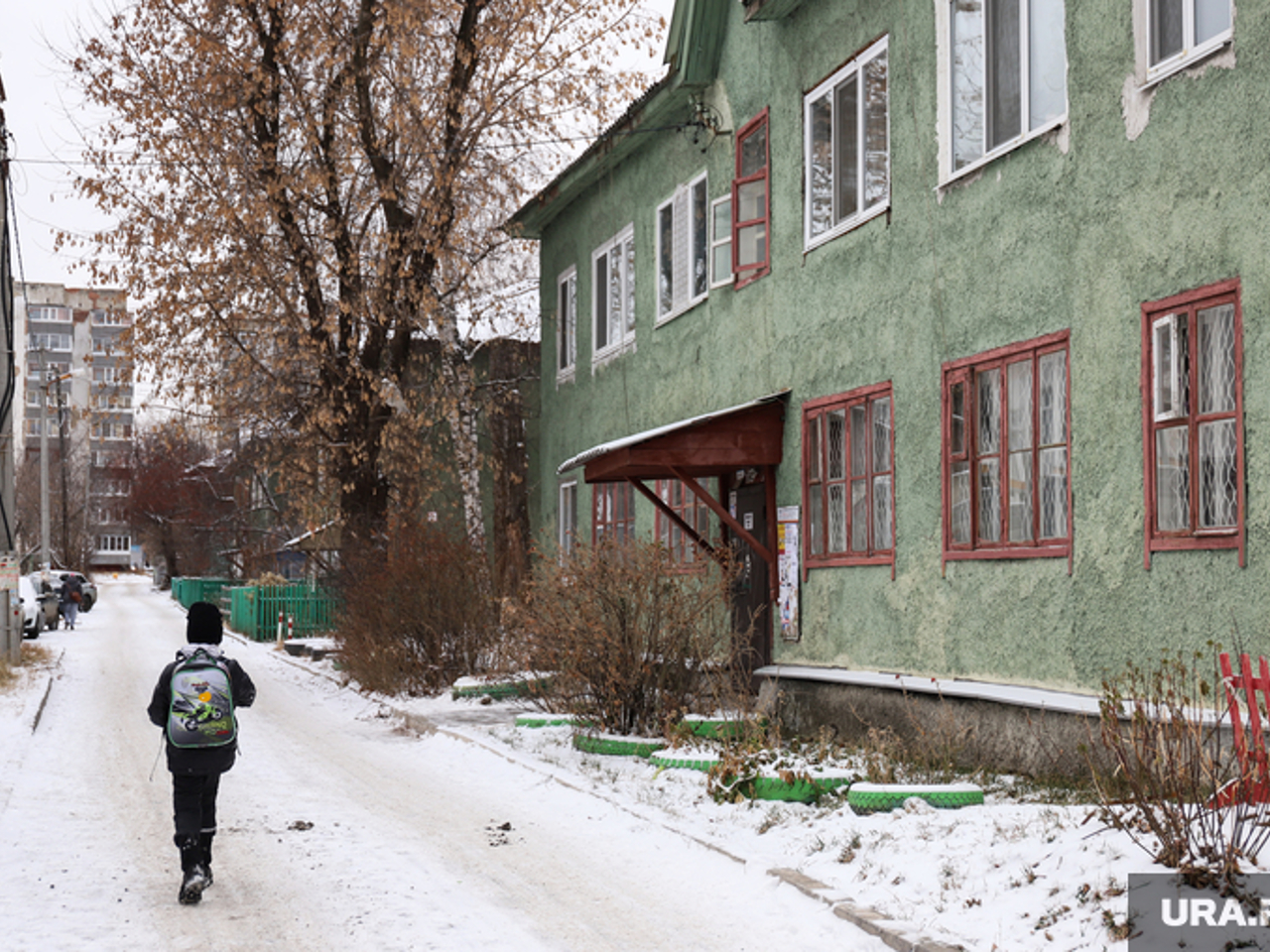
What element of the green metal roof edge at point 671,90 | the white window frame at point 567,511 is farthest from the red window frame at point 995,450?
the white window frame at point 567,511

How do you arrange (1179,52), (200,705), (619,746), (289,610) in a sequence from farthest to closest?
(289,610) < (619,746) < (1179,52) < (200,705)

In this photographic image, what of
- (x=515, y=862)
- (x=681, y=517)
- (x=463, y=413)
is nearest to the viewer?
(x=515, y=862)

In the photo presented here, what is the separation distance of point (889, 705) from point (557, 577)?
3264 mm

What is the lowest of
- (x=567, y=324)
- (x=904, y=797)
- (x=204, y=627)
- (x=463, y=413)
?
(x=904, y=797)

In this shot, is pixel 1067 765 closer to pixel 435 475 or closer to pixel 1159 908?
pixel 1159 908

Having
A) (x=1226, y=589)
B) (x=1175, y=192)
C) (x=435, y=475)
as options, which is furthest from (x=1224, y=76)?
(x=435, y=475)

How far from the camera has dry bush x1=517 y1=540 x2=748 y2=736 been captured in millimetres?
12742

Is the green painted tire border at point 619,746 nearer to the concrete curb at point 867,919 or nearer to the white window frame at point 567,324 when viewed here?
the concrete curb at point 867,919

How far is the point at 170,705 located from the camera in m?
7.80

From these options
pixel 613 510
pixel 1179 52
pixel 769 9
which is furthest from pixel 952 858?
pixel 613 510

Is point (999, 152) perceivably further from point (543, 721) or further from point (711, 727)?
point (543, 721)

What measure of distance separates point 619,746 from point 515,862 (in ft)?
13.4

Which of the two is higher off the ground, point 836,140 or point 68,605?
point 836,140

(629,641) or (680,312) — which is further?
(680,312)
